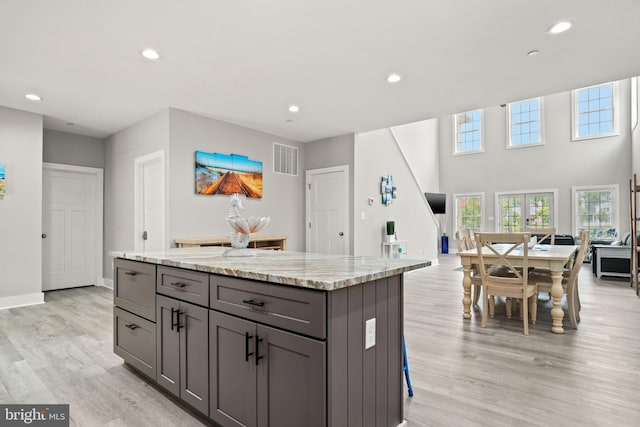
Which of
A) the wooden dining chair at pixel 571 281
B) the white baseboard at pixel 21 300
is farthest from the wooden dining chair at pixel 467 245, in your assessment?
the white baseboard at pixel 21 300

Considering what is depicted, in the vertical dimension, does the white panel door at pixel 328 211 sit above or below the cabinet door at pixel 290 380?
above

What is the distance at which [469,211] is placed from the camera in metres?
11.6

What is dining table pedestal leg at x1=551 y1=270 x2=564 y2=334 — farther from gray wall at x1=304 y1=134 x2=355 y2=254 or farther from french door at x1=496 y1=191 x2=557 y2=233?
french door at x1=496 y1=191 x2=557 y2=233

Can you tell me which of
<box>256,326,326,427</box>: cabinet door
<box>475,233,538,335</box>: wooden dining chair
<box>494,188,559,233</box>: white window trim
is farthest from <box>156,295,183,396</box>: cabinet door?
<box>494,188,559,233</box>: white window trim

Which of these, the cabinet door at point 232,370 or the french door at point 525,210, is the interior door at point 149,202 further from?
the french door at point 525,210

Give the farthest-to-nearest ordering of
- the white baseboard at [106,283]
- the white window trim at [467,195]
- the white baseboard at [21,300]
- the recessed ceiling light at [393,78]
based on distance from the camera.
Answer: the white window trim at [467,195] → the white baseboard at [106,283] → the white baseboard at [21,300] → the recessed ceiling light at [393,78]

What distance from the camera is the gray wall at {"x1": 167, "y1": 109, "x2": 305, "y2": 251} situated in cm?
461

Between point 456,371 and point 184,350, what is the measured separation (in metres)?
1.83

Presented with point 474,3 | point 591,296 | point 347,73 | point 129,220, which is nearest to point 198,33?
point 347,73

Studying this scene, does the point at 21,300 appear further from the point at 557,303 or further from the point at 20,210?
the point at 557,303

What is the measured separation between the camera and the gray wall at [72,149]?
5422mm

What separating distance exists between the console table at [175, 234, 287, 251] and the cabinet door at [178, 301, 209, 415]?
8.62ft
